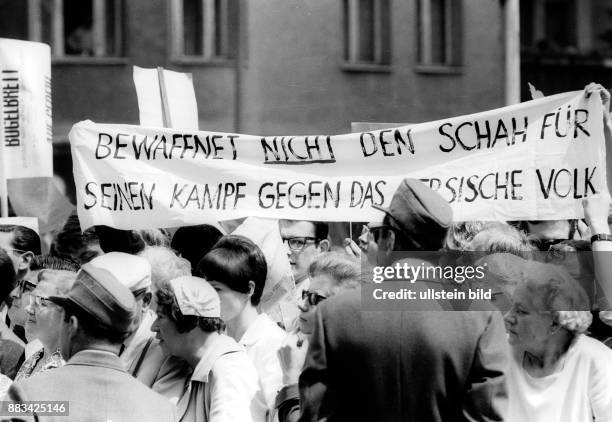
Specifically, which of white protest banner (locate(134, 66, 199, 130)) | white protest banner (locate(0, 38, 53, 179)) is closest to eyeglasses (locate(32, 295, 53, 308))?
white protest banner (locate(134, 66, 199, 130))

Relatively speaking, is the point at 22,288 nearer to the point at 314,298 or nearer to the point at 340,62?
the point at 314,298

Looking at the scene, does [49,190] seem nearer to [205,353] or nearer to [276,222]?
[276,222]

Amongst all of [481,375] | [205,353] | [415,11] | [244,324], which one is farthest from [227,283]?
[415,11]

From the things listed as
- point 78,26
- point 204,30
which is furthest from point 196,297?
point 78,26

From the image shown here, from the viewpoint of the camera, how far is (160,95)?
5.86 meters

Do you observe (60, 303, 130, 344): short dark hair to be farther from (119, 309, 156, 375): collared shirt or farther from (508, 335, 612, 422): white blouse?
(508, 335, 612, 422): white blouse

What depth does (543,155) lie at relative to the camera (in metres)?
4.73

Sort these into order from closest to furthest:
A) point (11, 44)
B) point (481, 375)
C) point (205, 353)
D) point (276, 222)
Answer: point (481, 375) < point (205, 353) < point (276, 222) < point (11, 44)

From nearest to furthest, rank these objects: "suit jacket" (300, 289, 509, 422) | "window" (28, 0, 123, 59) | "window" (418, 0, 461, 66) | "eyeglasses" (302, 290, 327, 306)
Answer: "suit jacket" (300, 289, 509, 422), "eyeglasses" (302, 290, 327, 306), "window" (418, 0, 461, 66), "window" (28, 0, 123, 59)

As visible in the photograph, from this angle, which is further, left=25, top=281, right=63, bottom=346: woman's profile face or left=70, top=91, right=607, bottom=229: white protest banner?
left=70, top=91, right=607, bottom=229: white protest banner

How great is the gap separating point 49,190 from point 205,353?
7.91ft
